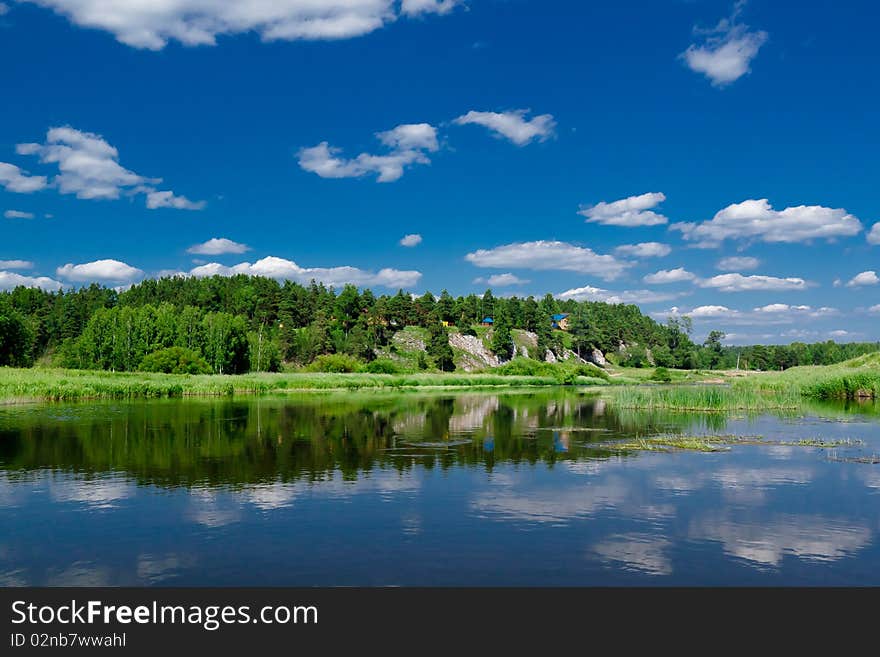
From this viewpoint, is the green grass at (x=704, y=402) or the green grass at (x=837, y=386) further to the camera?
the green grass at (x=837, y=386)

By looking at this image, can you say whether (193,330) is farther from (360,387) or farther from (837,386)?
(837,386)

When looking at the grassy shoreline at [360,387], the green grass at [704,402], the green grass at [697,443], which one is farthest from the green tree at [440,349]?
the green grass at [697,443]

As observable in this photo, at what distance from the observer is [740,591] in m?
12.9

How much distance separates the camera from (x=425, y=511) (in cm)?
1928

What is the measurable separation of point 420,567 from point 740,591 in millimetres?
6498

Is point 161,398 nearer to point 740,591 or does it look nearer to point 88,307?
point 740,591

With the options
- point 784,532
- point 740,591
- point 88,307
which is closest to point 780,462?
point 784,532

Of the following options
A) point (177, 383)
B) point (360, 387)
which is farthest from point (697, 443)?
point (360, 387)

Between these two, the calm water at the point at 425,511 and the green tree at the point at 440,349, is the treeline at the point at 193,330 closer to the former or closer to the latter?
the green tree at the point at 440,349

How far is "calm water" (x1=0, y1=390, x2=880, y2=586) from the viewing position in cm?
1405

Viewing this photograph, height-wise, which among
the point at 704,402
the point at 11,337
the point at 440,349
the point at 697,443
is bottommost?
the point at 697,443

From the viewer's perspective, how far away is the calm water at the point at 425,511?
553 inches

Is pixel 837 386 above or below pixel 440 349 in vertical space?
below

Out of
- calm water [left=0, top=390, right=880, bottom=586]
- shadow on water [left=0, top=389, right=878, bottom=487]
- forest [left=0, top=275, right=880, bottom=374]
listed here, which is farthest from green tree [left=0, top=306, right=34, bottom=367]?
calm water [left=0, top=390, right=880, bottom=586]
